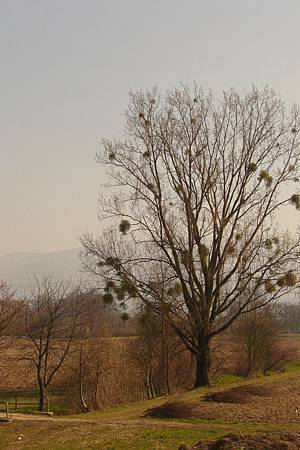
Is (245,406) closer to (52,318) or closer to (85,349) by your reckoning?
(52,318)

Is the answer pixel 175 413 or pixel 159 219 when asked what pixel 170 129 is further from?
pixel 175 413

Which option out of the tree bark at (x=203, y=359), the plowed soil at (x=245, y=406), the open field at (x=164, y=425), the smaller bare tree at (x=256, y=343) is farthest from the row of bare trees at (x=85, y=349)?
the open field at (x=164, y=425)

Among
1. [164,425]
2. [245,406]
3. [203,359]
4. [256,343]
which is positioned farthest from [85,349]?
[164,425]

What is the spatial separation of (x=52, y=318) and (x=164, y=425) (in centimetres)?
2125

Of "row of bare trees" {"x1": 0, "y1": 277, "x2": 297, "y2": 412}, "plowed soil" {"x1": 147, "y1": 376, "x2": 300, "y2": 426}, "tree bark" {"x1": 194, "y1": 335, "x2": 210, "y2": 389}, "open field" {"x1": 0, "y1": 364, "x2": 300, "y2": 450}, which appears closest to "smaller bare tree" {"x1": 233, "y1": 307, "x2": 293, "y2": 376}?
"row of bare trees" {"x1": 0, "y1": 277, "x2": 297, "y2": 412}

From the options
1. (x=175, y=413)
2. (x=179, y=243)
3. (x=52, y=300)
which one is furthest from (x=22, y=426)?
(x=52, y=300)

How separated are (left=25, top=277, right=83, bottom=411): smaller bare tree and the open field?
17.1 meters

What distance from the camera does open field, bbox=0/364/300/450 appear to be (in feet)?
45.6

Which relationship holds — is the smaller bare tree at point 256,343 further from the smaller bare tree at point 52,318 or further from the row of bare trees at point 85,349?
the smaller bare tree at point 52,318

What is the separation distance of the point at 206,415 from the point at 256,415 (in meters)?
1.47

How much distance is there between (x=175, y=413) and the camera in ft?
55.9

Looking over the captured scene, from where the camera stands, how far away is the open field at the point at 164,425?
1391 cm

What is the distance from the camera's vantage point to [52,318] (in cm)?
3572

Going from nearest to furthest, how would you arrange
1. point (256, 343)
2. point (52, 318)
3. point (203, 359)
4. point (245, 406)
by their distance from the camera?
1. point (245, 406)
2. point (203, 359)
3. point (52, 318)
4. point (256, 343)
